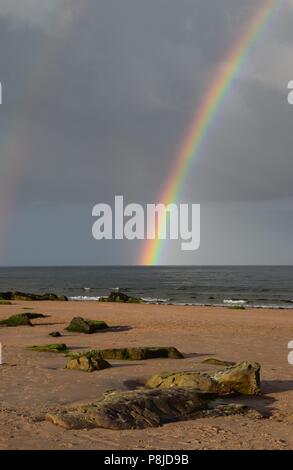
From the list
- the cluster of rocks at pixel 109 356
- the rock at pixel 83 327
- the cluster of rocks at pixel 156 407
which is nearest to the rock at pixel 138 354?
the cluster of rocks at pixel 109 356

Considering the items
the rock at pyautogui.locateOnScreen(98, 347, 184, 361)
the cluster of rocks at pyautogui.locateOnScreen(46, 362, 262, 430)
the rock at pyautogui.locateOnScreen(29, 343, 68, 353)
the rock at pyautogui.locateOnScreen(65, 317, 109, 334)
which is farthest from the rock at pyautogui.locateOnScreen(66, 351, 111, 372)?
the rock at pyautogui.locateOnScreen(65, 317, 109, 334)

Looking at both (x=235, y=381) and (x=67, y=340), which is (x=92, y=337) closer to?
(x=67, y=340)

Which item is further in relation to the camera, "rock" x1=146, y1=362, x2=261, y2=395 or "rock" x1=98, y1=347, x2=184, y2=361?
"rock" x1=98, y1=347, x2=184, y2=361

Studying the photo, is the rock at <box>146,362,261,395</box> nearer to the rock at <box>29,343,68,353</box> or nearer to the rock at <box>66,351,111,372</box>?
the rock at <box>66,351,111,372</box>

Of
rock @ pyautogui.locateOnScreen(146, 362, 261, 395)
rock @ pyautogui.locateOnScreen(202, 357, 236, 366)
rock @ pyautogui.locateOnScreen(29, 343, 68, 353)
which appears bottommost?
rock @ pyautogui.locateOnScreen(202, 357, 236, 366)

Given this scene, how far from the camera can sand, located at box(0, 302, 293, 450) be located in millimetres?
9055

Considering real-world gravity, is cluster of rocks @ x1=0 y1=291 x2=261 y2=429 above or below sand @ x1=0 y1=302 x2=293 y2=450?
above

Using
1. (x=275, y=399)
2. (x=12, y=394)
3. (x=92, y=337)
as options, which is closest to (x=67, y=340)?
(x=92, y=337)

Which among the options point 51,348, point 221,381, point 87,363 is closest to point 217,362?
point 87,363

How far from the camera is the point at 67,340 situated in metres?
24.0

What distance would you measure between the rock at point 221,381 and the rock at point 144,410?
0.62 metres

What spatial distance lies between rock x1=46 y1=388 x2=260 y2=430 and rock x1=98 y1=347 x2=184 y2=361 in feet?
21.3

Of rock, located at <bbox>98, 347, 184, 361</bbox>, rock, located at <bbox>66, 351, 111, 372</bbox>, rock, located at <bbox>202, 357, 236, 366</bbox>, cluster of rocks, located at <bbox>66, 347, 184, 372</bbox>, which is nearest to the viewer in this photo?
rock, located at <bbox>66, 351, 111, 372</bbox>
